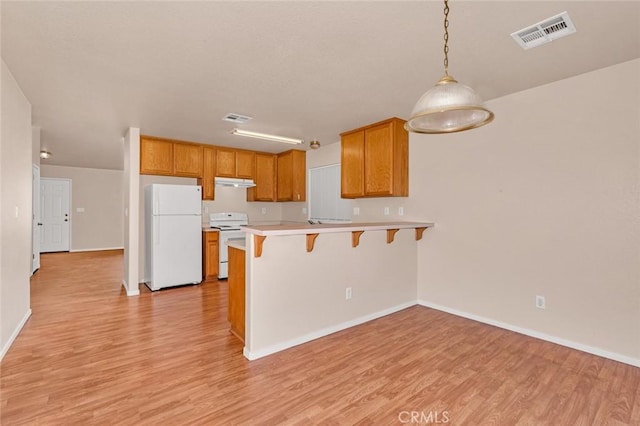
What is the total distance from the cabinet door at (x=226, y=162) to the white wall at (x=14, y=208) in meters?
2.65

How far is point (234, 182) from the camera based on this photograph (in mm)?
5707

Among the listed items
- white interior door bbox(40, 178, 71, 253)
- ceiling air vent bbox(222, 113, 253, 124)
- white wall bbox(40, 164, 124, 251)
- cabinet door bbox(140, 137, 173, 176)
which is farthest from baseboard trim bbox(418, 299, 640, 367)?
white interior door bbox(40, 178, 71, 253)

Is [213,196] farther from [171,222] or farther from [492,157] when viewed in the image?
[492,157]

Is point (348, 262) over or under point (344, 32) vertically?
under

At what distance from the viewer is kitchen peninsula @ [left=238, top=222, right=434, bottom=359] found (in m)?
2.57

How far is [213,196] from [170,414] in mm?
4148

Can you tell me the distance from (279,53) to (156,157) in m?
3.55

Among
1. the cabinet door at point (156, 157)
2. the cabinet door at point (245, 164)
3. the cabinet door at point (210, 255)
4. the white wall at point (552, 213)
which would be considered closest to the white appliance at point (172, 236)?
the cabinet door at point (210, 255)

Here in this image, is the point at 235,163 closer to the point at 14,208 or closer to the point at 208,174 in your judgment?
the point at 208,174

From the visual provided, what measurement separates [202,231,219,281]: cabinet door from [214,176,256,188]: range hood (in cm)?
97

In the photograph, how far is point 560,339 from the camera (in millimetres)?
2852

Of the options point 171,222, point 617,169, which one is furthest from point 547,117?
point 171,222

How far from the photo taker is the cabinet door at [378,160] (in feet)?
13.2

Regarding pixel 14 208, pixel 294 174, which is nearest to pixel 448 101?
pixel 14 208
